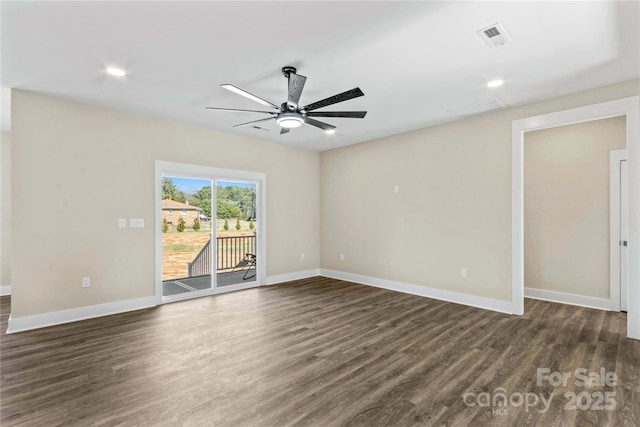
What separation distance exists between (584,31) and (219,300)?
5485 millimetres

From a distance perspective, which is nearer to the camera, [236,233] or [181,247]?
[181,247]

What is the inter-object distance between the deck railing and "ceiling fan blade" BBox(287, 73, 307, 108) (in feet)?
11.2

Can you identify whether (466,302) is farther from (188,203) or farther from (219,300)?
(188,203)

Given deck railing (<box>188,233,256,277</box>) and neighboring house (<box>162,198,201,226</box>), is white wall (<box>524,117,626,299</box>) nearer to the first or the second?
deck railing (<box>188,233,256,277</box>)

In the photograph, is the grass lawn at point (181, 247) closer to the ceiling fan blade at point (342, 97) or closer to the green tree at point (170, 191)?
the green tree at point (170, 191)

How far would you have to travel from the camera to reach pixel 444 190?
5.03 m

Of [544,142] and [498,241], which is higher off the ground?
[544,142]

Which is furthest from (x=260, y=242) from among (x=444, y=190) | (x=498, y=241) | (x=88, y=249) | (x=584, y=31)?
(x=584, y=31)

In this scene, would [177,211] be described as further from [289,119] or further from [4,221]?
[4,221]

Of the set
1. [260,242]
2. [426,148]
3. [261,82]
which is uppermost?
[261,82]

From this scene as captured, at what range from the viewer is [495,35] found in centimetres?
252

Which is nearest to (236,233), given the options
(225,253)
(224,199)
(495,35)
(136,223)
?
(225,253)

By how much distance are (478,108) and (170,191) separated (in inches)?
196

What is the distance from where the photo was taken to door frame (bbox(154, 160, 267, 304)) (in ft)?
15.6
